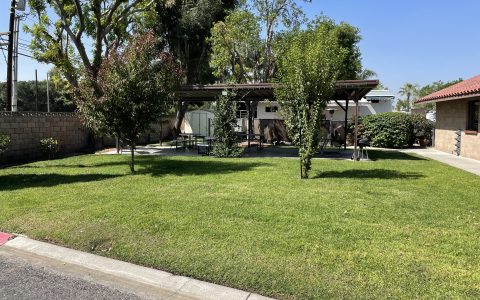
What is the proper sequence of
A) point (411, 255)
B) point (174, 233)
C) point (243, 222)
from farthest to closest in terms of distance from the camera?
1. point (243, 222)
2. point (174, 233)
3. point (411, 255)

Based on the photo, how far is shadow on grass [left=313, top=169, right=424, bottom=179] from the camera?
9273 millimetres

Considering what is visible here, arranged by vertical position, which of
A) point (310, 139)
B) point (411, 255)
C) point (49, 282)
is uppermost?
point (310, 139)

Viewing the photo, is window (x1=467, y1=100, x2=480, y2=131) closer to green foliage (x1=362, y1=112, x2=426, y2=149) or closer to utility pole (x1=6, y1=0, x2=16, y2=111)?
green foliage (x1=362, y1=112, x2=426, y2=149)

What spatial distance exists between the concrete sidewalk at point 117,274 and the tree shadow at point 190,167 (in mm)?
5120

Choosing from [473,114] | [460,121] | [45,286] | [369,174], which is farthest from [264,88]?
[45,286]

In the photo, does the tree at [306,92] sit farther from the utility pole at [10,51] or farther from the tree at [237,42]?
the tree at [237,42]

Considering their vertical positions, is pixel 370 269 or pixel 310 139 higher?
pixel 310 139

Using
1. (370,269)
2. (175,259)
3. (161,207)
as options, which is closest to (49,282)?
(175,259)

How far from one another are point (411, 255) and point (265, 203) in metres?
2.72

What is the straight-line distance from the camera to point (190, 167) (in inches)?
442

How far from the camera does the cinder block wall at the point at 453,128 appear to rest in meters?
14.1

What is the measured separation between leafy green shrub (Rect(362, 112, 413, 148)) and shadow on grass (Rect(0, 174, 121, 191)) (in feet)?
49.9

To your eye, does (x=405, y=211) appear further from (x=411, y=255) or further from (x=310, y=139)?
(x=310, y=139)

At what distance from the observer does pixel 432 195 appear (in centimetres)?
715
